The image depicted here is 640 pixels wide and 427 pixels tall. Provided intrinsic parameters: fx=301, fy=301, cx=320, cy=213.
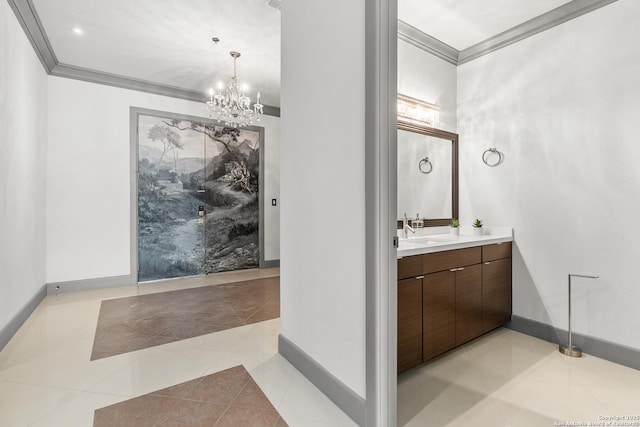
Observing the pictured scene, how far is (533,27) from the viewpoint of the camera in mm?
2643

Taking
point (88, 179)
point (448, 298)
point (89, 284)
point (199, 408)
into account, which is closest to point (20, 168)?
point (88, 179)

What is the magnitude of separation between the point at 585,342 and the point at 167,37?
4643 mm

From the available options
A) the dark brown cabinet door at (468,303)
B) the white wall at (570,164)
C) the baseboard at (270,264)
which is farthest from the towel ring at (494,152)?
the baseboard at (270,264)

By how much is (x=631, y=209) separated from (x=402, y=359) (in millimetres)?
1972

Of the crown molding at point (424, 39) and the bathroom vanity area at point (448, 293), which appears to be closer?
the bathroom vanity area at point (448, 293)

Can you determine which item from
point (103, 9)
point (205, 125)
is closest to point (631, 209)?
point (103, 9)

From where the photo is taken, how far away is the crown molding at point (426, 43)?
9.18 feet

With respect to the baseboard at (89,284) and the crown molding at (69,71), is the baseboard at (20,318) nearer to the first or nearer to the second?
the baseboard at (89,284)

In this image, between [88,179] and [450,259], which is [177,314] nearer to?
[88,179]

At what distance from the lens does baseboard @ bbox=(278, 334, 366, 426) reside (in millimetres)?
1528

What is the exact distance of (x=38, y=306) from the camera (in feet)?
10.7

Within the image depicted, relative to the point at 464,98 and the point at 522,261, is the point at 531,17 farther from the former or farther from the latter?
the point at 522,261

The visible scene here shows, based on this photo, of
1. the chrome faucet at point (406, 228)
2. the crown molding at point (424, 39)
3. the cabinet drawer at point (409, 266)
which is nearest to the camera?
the cabinet drawer at point (409, 266)

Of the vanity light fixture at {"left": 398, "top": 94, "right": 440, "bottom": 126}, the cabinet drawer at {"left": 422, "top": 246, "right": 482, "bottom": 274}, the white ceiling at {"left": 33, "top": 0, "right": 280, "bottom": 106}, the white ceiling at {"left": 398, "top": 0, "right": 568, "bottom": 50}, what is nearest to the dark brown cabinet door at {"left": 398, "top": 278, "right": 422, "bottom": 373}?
the cabinet drawer at {"left": 422, "top": 246, "right": 482, "bottom": 274}
